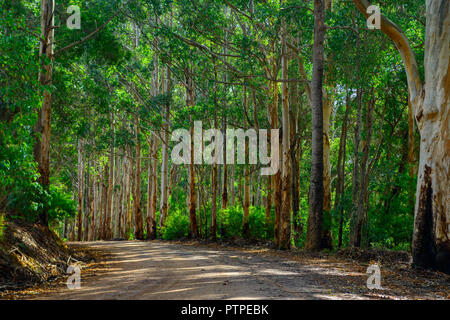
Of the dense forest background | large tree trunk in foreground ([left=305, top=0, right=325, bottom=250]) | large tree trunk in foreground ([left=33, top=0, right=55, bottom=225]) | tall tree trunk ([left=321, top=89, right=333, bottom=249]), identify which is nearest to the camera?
the dense forest background

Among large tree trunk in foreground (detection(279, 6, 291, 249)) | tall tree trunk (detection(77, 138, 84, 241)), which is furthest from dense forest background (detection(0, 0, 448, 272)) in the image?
tall tree trunk (detection(77, 138, 84, 241))

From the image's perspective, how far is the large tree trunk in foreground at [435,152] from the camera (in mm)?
8820

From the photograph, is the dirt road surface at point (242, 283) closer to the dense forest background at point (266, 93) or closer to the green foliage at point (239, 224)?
the dense forest background at point (266, 93)

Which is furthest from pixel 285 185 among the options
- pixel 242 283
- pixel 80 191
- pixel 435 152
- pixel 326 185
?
pixel 80 191

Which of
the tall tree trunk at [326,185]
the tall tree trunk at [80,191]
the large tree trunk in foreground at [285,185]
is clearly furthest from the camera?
the tall tree trunk at [80,191]

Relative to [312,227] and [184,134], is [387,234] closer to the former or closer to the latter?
[312,227]

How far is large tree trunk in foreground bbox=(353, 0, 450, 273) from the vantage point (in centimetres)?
882

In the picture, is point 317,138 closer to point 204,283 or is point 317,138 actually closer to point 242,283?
point 242,283

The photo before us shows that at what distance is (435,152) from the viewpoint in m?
8.98

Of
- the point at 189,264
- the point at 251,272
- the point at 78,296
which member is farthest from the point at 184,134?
the point at 78,296

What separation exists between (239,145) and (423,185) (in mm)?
17299

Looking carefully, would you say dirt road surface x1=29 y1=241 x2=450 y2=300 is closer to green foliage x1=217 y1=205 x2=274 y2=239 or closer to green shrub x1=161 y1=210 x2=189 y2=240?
green foliage x1=217 y1=205 x2=274 y2=239

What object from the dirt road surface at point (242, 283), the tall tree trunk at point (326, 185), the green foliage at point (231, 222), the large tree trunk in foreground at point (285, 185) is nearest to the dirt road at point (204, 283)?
the dirt road surface at point (242, 283)
